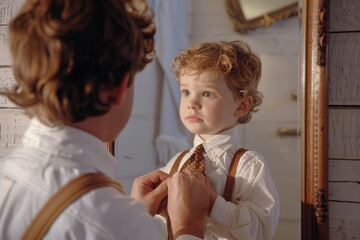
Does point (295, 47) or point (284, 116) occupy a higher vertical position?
point (295, 47)

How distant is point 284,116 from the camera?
3.03 feet

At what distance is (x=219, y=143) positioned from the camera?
0.90 m

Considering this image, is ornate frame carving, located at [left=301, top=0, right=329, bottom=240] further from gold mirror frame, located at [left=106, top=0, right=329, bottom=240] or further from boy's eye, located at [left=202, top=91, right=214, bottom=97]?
boy's eye, located at [left=202, top=91, right=214, bottom=97]

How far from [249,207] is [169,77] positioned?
46 cm

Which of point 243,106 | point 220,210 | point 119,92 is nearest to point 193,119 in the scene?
point 243,106

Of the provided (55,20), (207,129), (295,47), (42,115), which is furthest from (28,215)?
(295,47)

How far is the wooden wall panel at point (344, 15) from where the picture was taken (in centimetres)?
89

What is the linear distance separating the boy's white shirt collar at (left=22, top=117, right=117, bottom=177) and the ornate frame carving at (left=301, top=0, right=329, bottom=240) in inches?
21.9

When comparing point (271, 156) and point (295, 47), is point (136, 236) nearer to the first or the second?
point (271, 156)

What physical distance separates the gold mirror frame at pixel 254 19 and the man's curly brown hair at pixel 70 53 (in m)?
0.52

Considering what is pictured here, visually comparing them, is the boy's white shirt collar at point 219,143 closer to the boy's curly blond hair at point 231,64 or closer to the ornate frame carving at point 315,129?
the boy's curly blond hair at point 231,64

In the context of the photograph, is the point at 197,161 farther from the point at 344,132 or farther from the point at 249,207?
the point at 344,132

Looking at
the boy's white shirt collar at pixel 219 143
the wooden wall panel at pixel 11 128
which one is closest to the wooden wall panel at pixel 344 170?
the boy's white shirt collar at pixel 219 143

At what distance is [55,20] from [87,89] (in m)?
0.10
